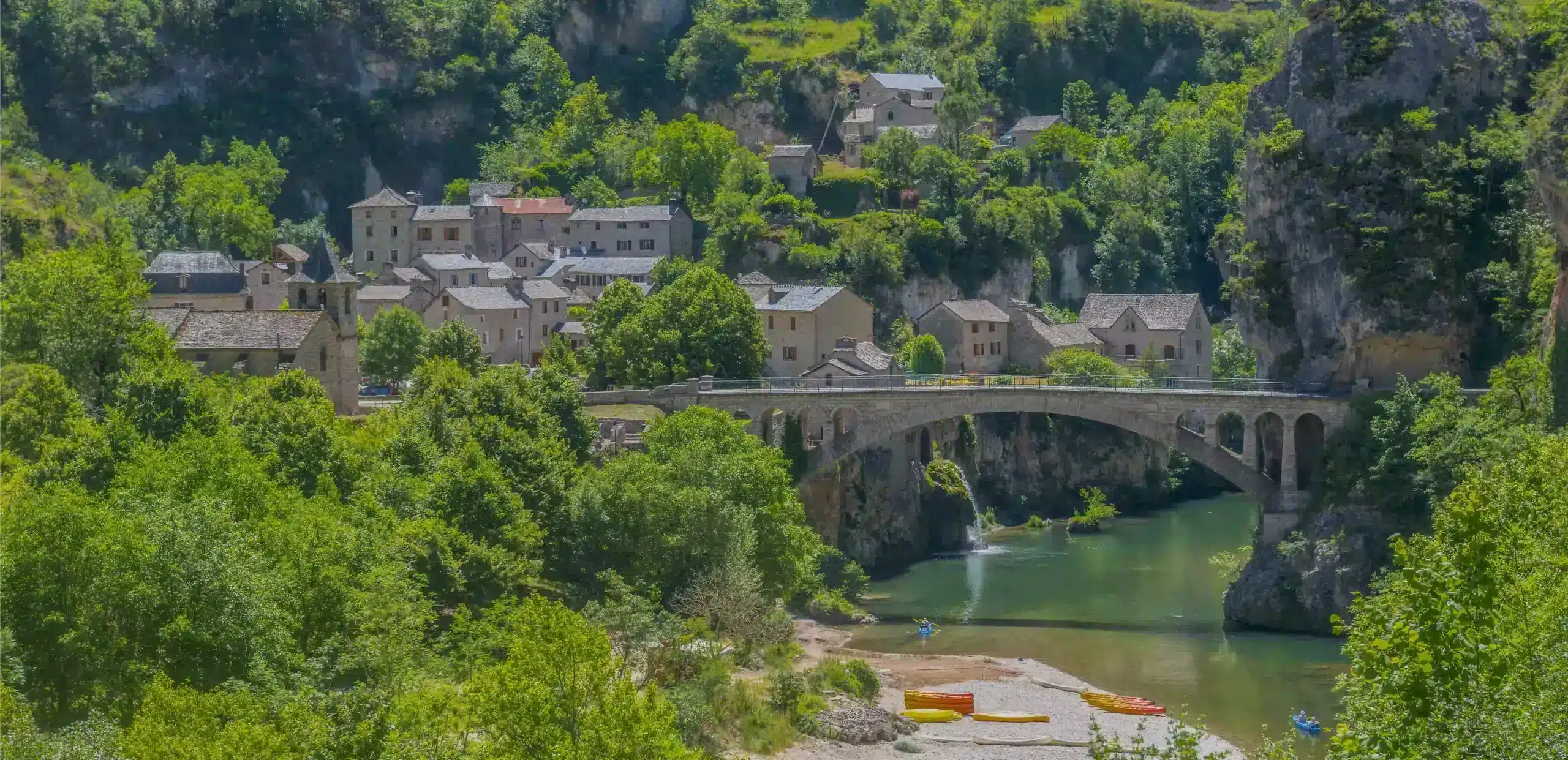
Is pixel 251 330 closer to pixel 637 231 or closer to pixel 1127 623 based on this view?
pixel 1127 623

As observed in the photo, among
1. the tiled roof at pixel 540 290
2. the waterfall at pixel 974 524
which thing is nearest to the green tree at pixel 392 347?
the tiled roof at pixel 540 290

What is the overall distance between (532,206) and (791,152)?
58.6 ft

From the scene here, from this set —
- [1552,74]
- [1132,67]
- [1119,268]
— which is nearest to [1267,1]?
[1132,67]

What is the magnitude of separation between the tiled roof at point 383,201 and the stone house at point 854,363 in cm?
4129

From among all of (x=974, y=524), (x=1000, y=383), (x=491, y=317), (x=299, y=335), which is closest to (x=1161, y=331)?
(x=974, y=524)

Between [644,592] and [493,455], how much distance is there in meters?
7.78

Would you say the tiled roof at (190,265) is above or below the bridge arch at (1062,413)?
above

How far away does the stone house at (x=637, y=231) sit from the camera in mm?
139500

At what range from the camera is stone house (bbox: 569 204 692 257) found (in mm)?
139500

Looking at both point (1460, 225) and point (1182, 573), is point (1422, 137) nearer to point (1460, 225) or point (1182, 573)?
point (1460, 225)

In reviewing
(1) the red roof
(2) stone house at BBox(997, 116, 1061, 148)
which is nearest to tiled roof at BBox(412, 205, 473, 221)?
(1) the red roof

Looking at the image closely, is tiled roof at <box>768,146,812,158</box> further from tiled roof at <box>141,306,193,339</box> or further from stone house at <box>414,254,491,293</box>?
tiled roof at <box>141,306,193,339</box>

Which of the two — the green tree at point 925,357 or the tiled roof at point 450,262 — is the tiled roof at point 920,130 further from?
the green tree at point 925,357

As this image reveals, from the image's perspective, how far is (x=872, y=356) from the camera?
114 m
